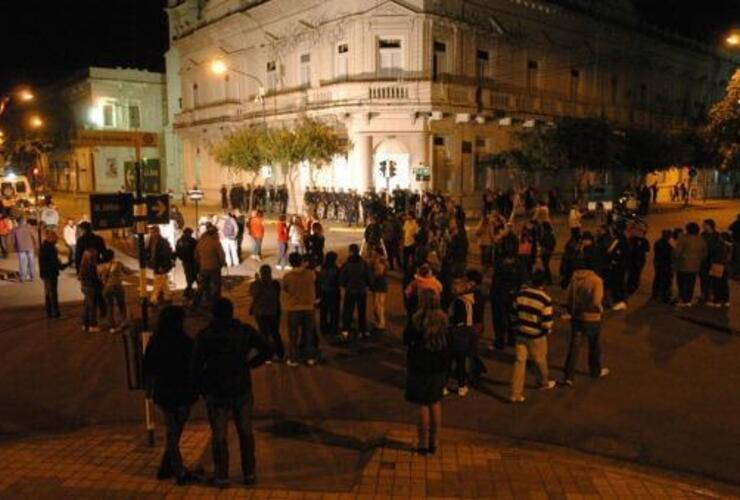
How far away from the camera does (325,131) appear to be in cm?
3134

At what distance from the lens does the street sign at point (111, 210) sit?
8805 mm

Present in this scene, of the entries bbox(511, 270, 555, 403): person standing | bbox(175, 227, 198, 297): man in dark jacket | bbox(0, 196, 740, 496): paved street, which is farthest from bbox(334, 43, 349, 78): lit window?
bbox(511, 270, 555, 403): person standing

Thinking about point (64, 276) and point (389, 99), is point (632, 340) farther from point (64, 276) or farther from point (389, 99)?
point (389, 99)

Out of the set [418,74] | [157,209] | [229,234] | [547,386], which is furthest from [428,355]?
[418,74]

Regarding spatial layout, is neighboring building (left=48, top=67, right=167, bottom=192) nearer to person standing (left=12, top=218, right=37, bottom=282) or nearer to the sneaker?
person standing (left=12, top=218, right=37, bottom=282)

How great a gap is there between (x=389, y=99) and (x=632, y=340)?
2189 centimetres

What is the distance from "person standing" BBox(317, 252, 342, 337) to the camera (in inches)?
438

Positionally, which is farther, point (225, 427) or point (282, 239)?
point (282, 239)

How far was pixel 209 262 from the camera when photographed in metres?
13.2

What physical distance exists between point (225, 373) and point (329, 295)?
18.1 feet

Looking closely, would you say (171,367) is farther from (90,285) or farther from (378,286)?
(90,285)

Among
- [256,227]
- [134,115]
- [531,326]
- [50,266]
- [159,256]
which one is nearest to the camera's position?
[531,326]

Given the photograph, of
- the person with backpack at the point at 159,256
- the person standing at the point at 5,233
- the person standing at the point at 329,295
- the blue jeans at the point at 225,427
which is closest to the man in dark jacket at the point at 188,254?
the person with backpack at the point at 159,256

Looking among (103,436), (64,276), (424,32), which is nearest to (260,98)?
(424,32)
